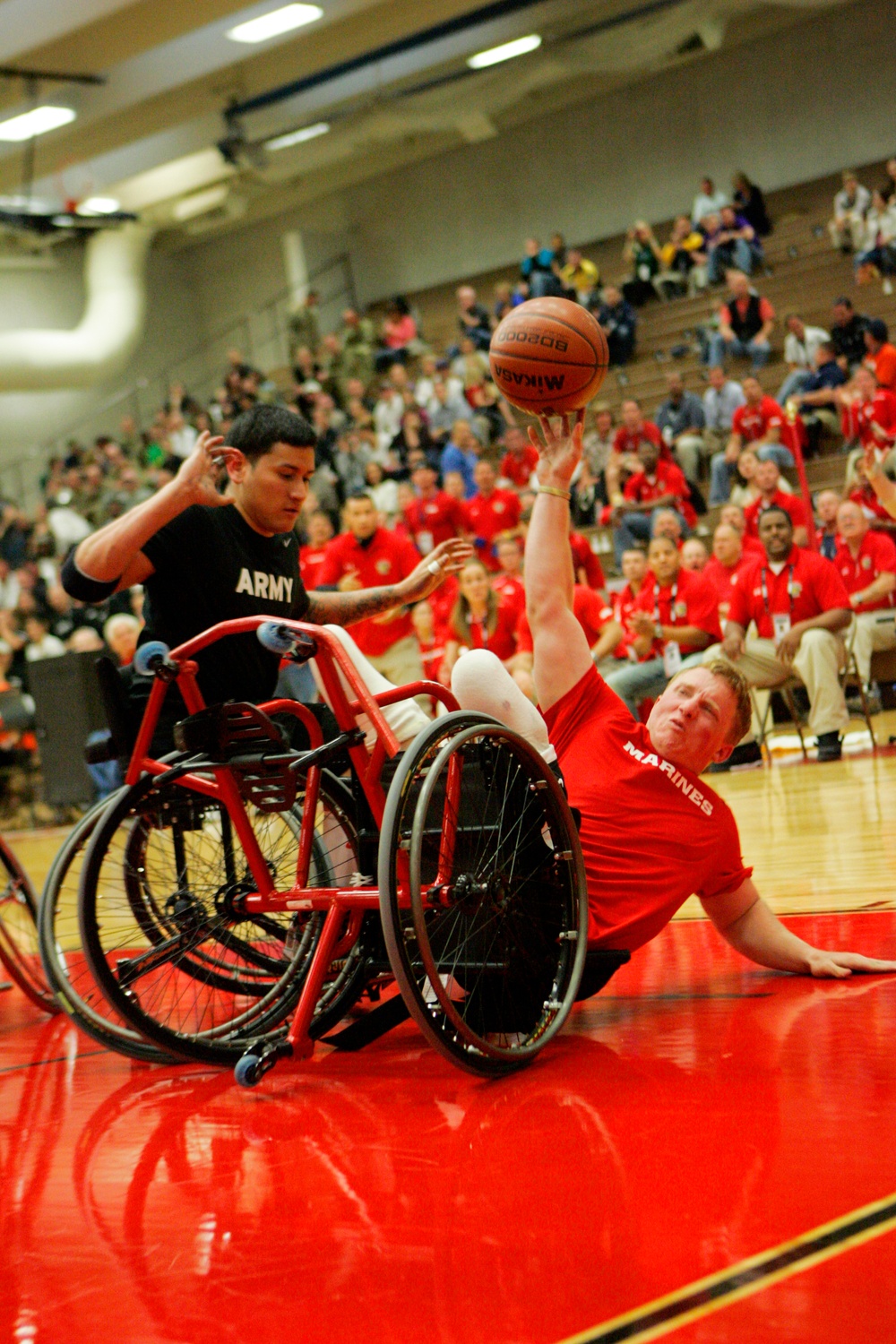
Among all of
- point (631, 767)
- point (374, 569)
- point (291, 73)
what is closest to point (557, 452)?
point (631, 767)

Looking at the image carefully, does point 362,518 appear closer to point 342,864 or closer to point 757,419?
point 757,419

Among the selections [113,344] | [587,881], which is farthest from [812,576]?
[113,344]

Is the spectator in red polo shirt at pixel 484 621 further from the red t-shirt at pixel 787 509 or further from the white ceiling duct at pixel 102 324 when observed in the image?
the white ceiling duct at pixel 102 324

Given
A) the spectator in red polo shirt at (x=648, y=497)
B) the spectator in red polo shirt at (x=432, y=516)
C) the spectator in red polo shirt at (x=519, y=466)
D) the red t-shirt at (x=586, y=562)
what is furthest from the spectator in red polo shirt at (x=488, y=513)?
the red t-shirt at (x=586, y=562)

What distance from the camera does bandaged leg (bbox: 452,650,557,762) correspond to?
2814 mm

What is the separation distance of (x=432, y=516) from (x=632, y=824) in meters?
8.27

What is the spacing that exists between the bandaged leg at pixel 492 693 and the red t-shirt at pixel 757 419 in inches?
366

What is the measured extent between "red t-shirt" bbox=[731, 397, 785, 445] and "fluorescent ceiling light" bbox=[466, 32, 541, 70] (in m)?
6.26

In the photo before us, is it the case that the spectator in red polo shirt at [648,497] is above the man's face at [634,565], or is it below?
above

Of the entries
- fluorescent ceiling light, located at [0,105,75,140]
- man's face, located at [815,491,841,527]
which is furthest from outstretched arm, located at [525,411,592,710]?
fluorescent ceiling light, located at [0,105,75,140]

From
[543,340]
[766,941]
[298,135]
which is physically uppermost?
[298,135]

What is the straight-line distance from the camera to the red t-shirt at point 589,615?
7992 millimetres

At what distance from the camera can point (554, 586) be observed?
2.99 m

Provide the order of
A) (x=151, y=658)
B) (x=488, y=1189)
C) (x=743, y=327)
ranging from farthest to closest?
1. (x=743, y=327)
2. (x=151, y=658)
3. (x=488, y=1189)
